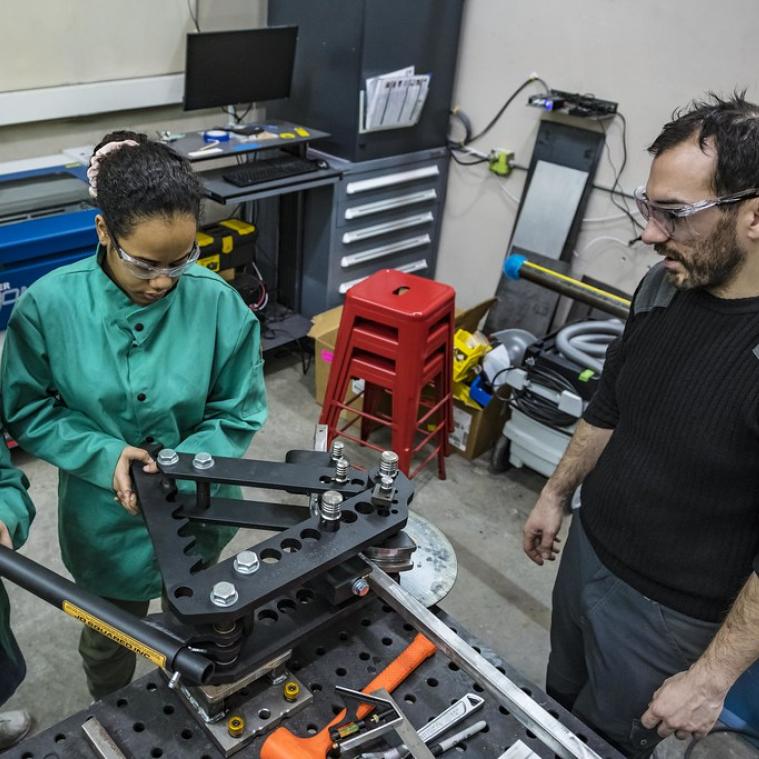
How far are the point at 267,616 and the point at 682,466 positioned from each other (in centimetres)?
66

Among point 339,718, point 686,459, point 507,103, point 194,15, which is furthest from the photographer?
point 507,103

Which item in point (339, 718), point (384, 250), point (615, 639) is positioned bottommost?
point (384, 250)

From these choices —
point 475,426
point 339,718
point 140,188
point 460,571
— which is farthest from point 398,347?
point 339,718

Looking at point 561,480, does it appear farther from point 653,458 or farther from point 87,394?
point 87,394

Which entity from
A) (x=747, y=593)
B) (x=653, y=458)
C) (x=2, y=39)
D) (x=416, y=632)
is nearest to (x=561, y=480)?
(x=653, y=458)

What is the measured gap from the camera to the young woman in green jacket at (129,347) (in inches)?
42.0

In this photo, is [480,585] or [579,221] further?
[579,221]

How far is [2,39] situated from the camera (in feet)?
8.15

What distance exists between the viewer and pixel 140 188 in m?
1.05

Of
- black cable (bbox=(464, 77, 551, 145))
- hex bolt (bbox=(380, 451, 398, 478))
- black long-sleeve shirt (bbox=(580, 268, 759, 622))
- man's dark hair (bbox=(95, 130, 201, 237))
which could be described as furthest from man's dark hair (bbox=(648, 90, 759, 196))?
black cable (bbox=(464, 77, 551, 145))

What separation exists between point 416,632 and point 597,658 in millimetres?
499

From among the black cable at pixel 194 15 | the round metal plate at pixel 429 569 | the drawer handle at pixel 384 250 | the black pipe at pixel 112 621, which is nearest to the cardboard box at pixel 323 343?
the drawer handle at pixel 384 250

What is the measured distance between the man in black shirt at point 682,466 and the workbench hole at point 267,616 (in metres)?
Result: 0.59

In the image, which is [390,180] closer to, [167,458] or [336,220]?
[336,220]
